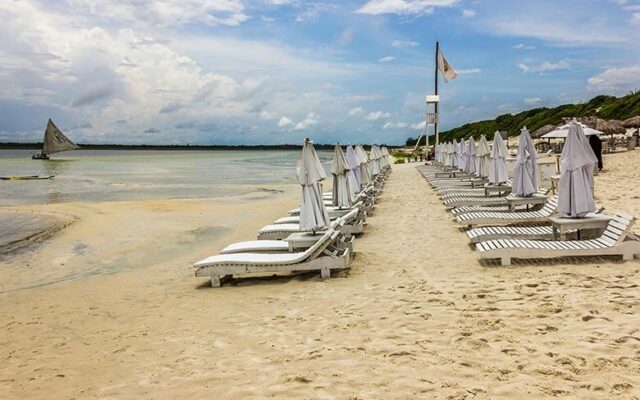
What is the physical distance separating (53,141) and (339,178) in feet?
206

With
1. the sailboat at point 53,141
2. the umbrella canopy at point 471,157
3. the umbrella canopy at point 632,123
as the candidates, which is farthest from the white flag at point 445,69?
the sailboat at point 53,141

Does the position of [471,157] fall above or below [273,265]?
above

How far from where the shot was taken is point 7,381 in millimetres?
4402

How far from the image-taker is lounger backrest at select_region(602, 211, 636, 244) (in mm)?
6895

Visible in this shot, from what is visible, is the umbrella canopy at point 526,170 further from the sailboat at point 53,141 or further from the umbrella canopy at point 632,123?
the sailboat at point 53,141

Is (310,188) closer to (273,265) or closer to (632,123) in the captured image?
(273,265)

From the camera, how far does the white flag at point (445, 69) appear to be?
37406 mm

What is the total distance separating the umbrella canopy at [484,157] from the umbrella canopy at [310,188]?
984 centimetres

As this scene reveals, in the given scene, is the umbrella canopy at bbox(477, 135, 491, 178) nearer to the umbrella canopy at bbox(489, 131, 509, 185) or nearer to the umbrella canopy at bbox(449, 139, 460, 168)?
the umbrella canopy at bbox(489, 131, 509, 185)

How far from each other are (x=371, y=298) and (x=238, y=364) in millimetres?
2125

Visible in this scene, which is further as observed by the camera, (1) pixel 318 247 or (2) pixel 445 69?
(2) pixel 445 69

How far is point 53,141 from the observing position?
6378 cm

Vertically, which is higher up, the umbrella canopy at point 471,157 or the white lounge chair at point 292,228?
the umbrella canopy at point 471,157

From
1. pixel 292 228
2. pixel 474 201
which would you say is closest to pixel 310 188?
pixel 292 228
